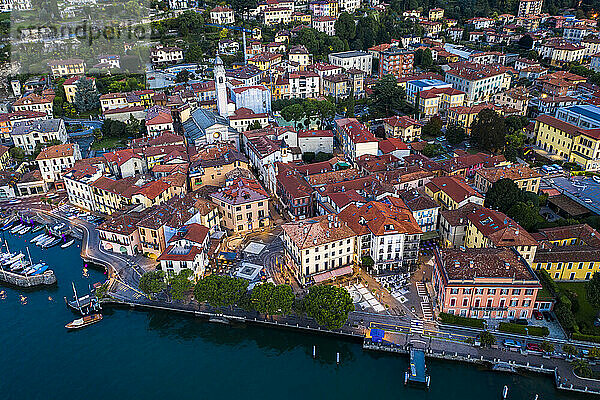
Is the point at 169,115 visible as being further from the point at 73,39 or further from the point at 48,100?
the point at 73,39

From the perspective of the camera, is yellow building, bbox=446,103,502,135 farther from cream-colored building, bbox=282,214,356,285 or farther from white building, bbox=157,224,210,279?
white building, bbox=157,224,210,279

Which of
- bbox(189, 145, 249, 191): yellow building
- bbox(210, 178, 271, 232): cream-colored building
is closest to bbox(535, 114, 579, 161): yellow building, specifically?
bbox(210, 178, 271, 232): cream-colored building

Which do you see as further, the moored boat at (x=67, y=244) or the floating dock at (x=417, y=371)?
the moored boat at (x=67, y=244)

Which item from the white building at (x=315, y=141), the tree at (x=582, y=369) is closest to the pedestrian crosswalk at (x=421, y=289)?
the tree at (x=582, y=369)

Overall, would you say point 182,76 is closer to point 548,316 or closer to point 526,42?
→ point 548,316

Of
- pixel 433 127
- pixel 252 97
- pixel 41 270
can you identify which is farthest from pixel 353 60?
pixel 41 270

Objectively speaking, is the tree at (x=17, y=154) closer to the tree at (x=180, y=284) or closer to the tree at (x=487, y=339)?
the tree at (x=180, y=284)

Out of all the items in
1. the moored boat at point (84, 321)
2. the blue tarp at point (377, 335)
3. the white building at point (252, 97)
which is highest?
the white building at point (252, 97)

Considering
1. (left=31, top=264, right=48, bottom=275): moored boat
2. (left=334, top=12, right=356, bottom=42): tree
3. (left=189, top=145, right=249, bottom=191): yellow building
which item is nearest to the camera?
(left=31, top=264, right=48, bottom=275): moored boat
